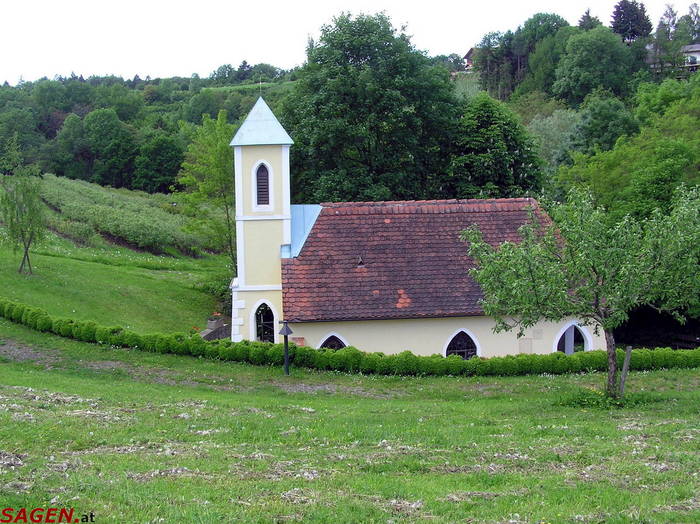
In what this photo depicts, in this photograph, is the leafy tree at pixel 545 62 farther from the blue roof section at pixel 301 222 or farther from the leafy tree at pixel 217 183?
the blue roof section at pixel 301 222

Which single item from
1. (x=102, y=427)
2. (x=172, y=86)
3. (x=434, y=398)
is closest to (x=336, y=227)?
(x=434, y=398)

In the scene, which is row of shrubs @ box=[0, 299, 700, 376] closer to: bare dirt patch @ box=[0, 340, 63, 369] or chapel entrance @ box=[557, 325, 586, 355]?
bare dirt patch @ box=[0, 340, 63, 369]

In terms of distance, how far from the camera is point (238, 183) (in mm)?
33344

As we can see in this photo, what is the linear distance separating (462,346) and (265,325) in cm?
825

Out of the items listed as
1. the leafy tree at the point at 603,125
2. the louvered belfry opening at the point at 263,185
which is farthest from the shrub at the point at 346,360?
the leafy tree at the point at 603,125

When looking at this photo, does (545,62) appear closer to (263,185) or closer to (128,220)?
(128,220)

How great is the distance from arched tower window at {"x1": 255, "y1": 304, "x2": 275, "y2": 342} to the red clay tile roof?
2.61 meters

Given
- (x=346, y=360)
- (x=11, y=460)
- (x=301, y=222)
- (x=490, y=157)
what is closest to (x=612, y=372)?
(x=346, y=360)

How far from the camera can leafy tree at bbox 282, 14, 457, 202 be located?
4275 cm

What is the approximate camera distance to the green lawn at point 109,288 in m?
38.4

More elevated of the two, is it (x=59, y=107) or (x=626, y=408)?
(x=59, y=107)

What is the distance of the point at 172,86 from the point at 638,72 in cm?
9170

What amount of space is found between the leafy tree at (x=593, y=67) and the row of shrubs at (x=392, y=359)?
6653cm

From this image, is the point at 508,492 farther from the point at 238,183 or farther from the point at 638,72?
the point at 638,72
